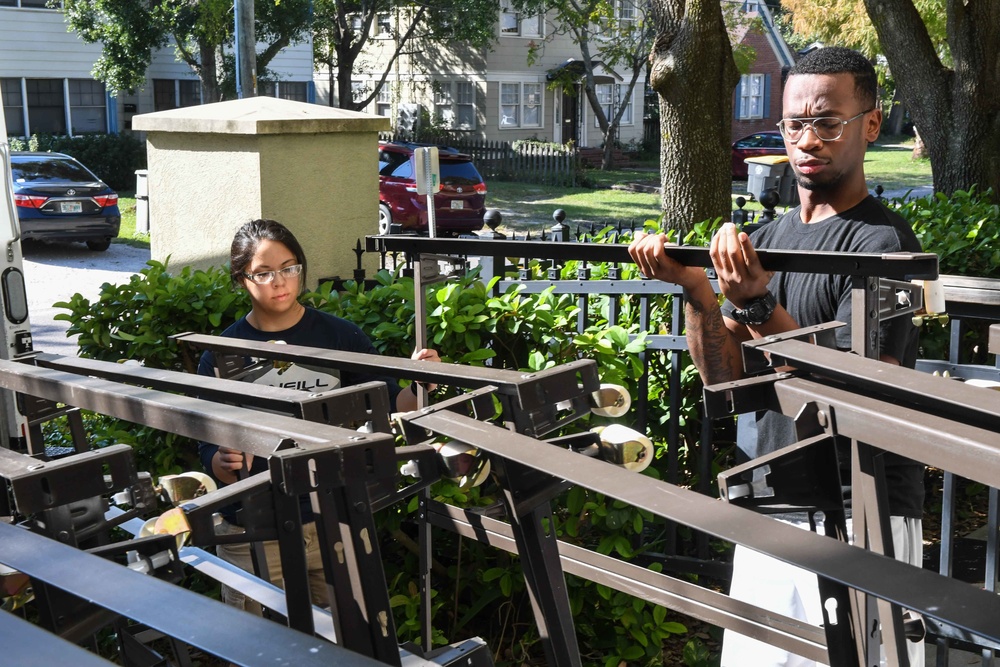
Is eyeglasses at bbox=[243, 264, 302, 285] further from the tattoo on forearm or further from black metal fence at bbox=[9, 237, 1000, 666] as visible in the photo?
the tattoo on forearm

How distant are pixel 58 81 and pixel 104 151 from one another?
394cm

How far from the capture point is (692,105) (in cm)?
750

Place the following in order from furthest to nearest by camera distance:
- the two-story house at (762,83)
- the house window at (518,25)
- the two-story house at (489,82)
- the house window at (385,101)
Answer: the two-story house at (762,83) → the house window at (385,101) → the house window at (518,25) → the two-story house at (489,82)

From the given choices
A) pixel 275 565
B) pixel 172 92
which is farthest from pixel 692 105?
pixel 172 92

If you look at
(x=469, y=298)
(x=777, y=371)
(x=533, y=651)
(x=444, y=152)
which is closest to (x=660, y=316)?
(x=469, y=298)

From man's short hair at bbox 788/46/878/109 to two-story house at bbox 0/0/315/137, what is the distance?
28.4 m

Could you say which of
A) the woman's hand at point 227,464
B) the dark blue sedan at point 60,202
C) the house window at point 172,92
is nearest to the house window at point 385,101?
the house window at point 172,92

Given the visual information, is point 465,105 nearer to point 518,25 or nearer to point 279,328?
point 518,25

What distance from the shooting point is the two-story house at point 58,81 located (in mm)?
28719

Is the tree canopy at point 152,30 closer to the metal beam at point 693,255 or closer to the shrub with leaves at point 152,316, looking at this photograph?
the shrub with leaves at point 152,316

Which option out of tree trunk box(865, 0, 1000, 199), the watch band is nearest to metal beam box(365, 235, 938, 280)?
the watch band

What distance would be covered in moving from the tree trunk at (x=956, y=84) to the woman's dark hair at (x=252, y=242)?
719 cm

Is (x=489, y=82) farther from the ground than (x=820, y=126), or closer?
farther from the ground

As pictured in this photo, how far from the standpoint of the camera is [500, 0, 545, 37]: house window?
3747cm
